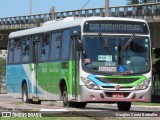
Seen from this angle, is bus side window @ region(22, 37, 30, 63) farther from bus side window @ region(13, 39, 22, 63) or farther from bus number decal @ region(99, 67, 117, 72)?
bus number decal @ region(99, 67, 117, 72)

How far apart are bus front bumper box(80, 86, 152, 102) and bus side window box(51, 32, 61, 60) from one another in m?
3.10

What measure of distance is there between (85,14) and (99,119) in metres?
35.5

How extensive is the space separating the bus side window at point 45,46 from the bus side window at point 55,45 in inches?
22.4

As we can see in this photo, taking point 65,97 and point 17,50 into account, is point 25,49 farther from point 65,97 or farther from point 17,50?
point 65,97

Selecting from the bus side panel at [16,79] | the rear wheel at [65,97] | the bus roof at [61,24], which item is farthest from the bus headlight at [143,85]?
the bus side panel at [16,79]

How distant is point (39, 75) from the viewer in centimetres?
2736

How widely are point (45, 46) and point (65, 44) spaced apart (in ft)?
8.21

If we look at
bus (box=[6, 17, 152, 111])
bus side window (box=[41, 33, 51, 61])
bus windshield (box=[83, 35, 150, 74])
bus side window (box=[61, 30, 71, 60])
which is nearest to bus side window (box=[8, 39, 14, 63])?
bus side window (box=[41, 33, 51, 61])

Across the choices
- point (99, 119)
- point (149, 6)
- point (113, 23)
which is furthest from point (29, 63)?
point (149, 6)

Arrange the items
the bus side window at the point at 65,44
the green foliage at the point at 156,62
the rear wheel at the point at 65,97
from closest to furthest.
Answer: the bus side window at the point at 65,44 < the rear wheel at the point at 65,97 < the green foliage at the point at 156,62

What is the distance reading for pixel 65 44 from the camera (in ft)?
79.4

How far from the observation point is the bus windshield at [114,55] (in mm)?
22297

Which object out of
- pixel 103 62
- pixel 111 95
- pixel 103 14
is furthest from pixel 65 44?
pixel 103 14

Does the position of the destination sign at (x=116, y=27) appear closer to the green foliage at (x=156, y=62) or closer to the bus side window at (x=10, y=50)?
the bus side window at (x=10, y=50)
